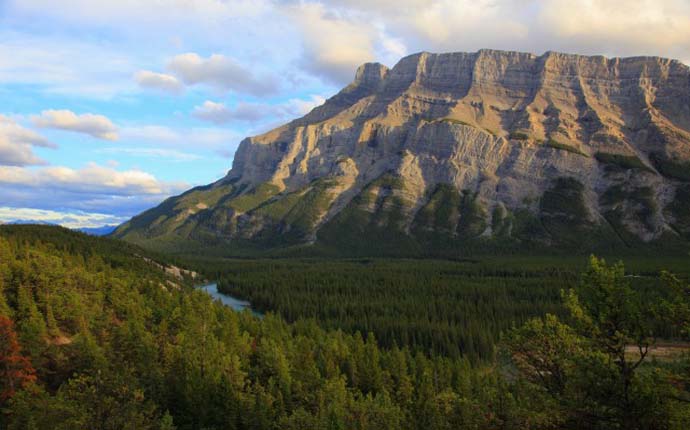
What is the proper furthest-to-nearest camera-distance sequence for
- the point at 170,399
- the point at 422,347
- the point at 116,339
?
the point at 422,347
the point at 116,339
the point at 170,399

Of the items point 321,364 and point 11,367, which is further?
point 321,364

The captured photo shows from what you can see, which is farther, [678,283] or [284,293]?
[284,293]

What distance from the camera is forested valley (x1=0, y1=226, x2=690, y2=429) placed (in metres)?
26.0

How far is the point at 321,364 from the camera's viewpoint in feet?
281

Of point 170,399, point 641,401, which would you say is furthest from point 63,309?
point 641,401

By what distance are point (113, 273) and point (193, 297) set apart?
99.0 feet

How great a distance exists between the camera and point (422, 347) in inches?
4934

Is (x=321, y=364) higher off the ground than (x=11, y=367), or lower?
lower

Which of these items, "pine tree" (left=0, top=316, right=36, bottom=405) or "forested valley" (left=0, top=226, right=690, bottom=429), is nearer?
"forested valley" (left=0, top=226, right=690, bottom=429)

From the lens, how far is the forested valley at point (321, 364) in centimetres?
2605

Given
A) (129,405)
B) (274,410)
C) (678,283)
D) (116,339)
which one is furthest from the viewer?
(116,339)

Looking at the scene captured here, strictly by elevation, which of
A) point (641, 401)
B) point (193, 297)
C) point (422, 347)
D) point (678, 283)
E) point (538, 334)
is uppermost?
point (678, 283)

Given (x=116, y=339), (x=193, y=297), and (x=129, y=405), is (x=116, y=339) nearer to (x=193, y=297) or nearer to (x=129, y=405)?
(x=129, y=405)

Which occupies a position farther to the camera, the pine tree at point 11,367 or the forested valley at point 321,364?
the pine tree at point 11,367
